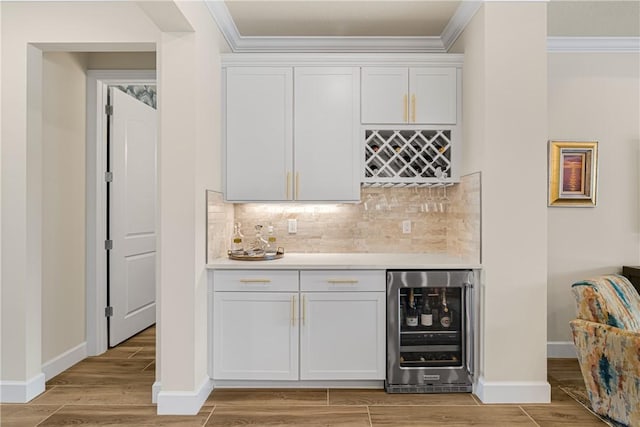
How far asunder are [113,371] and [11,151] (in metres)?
1.80

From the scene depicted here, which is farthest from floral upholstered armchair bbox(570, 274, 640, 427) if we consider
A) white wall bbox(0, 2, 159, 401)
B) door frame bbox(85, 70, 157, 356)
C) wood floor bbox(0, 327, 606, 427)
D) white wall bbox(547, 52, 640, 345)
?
door frame bbox(85, 70, 157, 356)

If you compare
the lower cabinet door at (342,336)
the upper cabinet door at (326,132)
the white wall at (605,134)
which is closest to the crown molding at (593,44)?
the white wall at (605,134)

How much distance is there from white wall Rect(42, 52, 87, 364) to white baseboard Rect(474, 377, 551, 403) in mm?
3204

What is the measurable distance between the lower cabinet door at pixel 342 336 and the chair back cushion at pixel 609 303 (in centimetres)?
124

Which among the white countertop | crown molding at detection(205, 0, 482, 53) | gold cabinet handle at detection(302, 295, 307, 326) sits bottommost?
gold cabinet handle at detection(302, 295, 307, 326)

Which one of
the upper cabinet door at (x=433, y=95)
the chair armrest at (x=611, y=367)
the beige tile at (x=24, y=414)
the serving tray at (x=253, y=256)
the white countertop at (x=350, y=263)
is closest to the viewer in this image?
the chair armrest at (x=611, y=367)

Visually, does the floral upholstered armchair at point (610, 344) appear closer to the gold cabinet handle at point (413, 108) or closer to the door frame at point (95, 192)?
the gold cabinet handle at point (413, 108)

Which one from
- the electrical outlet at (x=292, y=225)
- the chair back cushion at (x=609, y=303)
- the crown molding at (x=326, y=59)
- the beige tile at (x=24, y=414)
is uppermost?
the crown molding at (x=326, y=59)

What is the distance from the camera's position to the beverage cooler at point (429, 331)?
3.01 metres

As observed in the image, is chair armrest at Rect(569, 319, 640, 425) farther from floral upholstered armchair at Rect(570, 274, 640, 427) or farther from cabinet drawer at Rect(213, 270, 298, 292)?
cabinet drawer at Rect(213, 270, 298, 292)

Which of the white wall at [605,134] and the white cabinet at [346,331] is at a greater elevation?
the white wall at [605,134]

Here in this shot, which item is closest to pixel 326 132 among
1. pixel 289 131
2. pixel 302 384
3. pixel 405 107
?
pixel 289 131

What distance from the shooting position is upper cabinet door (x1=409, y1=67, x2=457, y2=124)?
11.0 feet

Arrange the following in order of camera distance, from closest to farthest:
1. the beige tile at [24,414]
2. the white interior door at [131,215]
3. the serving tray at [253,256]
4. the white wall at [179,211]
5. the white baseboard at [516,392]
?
the beige tile at [24,414] → the white wall at [179,211] → the white baseboard at [516,392] → the serving tray at [253,256] → the white interior door at [131,215]
